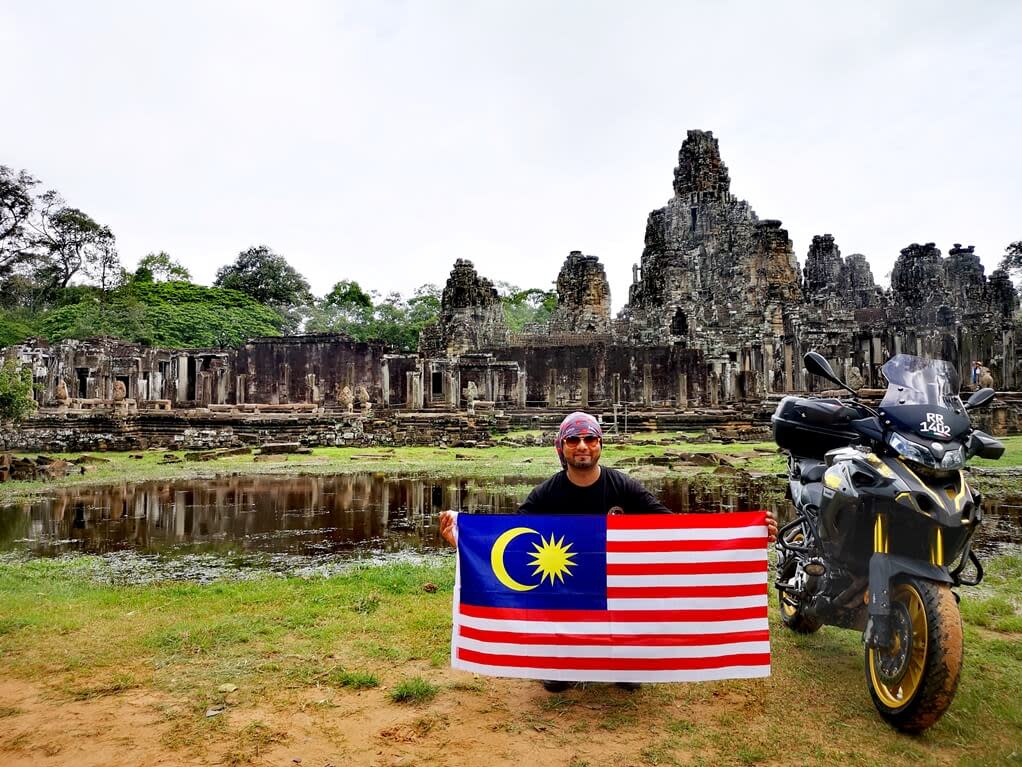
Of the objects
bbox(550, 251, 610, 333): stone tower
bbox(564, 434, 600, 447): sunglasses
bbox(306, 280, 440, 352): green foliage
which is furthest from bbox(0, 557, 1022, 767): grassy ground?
bbox(306, 280, 440, 352): green foliage

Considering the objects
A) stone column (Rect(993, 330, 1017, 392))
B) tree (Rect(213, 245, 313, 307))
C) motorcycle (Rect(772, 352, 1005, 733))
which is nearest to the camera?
motorcycle (Rect(772, 352, 1005, 733))

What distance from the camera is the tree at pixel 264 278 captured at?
59594mm

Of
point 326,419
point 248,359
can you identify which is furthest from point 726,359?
point 248,359

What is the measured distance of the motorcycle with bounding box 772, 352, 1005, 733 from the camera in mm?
2975

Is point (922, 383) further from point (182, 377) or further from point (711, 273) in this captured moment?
point (711, 273)

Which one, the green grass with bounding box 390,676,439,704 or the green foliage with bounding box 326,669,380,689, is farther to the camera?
the green foliage with bounding box 326,669,380,689

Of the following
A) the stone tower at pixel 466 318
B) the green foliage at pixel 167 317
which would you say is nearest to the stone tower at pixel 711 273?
the stone tower at pixel 466 318

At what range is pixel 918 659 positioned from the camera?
3.00 meters

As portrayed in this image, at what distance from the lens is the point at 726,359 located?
3606 centimetres

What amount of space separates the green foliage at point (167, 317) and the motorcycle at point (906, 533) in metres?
48.4

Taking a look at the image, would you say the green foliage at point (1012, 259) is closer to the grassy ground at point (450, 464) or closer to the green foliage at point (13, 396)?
the grassy ground at point (450, 464)

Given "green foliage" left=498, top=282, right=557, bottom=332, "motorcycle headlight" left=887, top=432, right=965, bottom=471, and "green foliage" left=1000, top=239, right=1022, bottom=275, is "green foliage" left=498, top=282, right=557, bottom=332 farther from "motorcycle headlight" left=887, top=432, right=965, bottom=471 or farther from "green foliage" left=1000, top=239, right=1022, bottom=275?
"motorcycle headlight" left=887, top=432, right=965, bottom=471

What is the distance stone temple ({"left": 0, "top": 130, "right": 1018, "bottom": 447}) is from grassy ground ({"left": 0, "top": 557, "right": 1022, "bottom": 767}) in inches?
1023

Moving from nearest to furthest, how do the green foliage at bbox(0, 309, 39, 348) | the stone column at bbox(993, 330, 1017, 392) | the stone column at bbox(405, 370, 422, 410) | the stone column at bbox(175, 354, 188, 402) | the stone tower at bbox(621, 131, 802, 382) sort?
the stone column at bbox(993, 330, 1017, 392)
the stone column at bbox(405, 370, 422, 410)
the stone column at bbox(175, 354, 188, 402)
the stone tower at bbox(621, 131, 802, 382)
the green foliage at bbox(0, 309, 39, 348)
